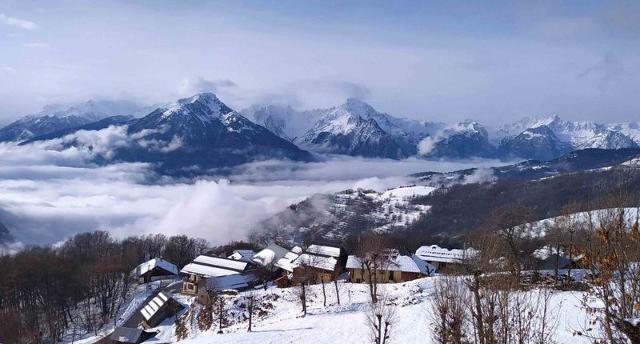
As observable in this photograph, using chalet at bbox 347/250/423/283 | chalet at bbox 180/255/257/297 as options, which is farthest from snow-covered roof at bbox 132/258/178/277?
chalet at bbox 347/250/423/283

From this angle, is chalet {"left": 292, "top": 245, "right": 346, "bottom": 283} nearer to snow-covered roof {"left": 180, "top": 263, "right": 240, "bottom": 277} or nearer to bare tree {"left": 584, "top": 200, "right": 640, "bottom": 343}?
snow-covered roof {"left": 180, "top": 263, "right": 240, "bottom": 277}

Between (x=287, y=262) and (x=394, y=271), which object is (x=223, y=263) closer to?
(x=287, y=262)

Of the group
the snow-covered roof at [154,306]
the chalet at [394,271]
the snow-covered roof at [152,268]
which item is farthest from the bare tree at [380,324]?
the snow-covered roof at [152,268]

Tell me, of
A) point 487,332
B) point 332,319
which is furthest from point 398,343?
point 487,332

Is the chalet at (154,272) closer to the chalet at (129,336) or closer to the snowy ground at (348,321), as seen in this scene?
the chalet at (129,336)

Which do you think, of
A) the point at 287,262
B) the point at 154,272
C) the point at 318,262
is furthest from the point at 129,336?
the point at 154,272
